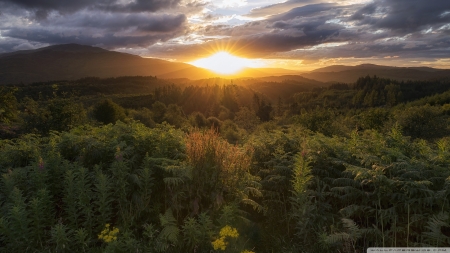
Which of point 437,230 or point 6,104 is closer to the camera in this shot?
point 437,230

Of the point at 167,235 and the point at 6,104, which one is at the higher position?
the point at 6,104

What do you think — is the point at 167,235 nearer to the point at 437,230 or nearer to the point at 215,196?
the point at 215,196

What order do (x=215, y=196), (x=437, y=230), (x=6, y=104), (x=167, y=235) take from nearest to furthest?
(x=437, y=230) < (x=167, y=235) < (x=215, y=196) < (x=6, y=104)

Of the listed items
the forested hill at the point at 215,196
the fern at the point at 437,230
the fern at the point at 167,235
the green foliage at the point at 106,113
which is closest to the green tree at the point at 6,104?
the forested hill at the point at 215,196

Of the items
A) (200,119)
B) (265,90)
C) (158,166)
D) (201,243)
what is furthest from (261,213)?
(265,90)

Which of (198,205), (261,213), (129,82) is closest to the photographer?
(198,205)

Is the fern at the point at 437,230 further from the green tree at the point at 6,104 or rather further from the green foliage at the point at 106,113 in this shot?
the green foliage at the point at 106,113

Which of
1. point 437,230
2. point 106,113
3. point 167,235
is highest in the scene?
point 437,230

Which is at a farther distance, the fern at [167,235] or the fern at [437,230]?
the fern at [167,235]

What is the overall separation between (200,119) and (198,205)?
46.6 m

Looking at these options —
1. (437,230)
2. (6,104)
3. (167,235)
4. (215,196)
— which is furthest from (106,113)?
(437,230)

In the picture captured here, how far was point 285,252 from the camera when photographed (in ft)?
14.2

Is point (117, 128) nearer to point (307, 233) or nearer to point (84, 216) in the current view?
point (84, 216)

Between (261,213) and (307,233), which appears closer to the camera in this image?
(307,233)
